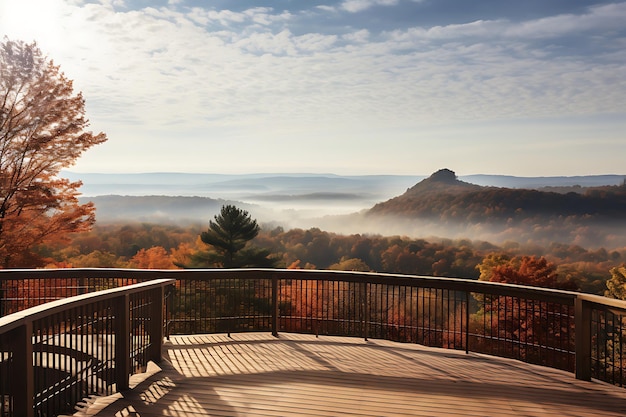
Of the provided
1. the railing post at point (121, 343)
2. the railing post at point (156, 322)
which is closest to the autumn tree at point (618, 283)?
the railing post at point (156, 322)

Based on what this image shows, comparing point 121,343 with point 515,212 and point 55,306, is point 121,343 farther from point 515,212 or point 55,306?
point 515,212

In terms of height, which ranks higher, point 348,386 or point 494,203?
point 494,203

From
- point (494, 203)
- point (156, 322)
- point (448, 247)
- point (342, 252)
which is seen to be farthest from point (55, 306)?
point (494, 203)

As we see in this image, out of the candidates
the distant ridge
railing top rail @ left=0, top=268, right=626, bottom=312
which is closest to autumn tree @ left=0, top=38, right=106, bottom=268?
railing top rail @ left=0, top=268, right=626, bottom=312

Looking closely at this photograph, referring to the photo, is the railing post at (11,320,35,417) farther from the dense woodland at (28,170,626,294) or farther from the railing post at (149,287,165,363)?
the dense woodland at (28,170,626,294)

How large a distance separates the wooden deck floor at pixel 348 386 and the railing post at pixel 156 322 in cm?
20

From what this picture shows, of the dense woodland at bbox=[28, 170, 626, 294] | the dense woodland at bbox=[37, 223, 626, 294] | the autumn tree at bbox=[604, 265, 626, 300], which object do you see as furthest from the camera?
the dense woodland at bbox=[37, 223, 626, 294]

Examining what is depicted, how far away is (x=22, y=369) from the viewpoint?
3.77 m

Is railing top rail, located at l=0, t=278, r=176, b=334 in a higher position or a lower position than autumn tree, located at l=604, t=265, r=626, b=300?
higher

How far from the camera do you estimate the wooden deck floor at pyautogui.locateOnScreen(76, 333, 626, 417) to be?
16.2ft

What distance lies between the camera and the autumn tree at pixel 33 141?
17.8m

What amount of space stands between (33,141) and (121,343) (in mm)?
15035

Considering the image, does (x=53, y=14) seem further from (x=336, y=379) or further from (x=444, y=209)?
(x=444, y=209)

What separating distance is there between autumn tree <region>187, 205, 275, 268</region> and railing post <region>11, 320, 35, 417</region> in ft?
98.9
